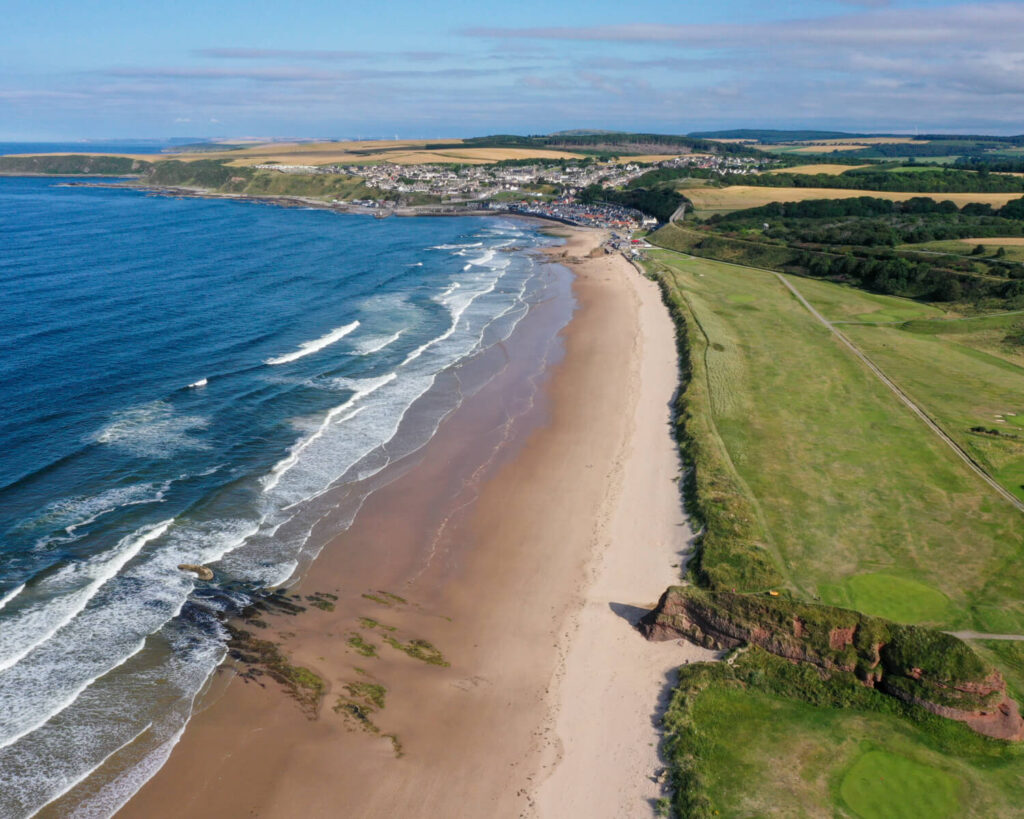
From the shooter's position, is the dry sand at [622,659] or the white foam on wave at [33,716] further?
the white foam on wave at [33,716]

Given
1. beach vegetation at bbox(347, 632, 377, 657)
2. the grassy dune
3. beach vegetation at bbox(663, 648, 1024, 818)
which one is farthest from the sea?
the grassy dune

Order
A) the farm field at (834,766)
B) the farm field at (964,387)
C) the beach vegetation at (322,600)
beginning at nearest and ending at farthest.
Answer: the farm field at (834,766) < the beach vegetation at (322,600) < the farm field at (964,387)

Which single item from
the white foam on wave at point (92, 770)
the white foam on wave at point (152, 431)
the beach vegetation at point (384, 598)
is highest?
the white foam on wave at point (152, 431)

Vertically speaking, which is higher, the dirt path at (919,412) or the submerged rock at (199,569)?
the dirt path at (919,412)

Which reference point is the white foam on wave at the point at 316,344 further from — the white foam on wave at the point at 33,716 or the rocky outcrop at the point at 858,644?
the rocky outcrop at the point at 858,644

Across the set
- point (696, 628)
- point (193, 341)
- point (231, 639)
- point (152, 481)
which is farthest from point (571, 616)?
point (193, 341)

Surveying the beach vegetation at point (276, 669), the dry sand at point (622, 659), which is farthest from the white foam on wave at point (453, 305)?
the beach vegetation at point (276, 669)

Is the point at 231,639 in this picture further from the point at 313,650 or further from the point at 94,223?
the point at 94,223
